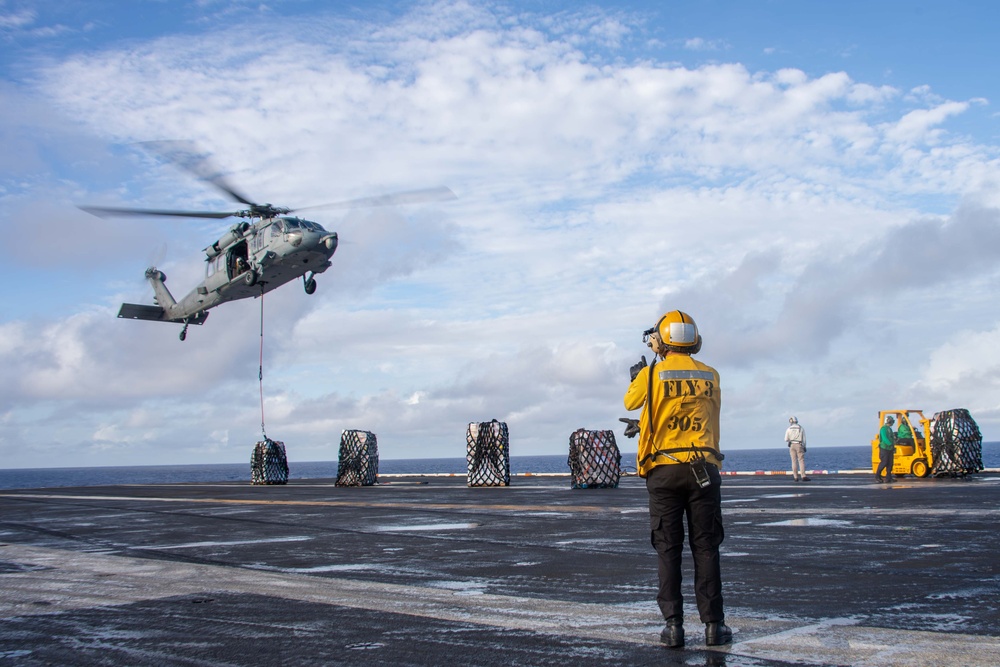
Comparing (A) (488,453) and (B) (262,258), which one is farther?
(B) (262,258)

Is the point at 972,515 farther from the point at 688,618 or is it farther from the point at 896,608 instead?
the point at 688,618

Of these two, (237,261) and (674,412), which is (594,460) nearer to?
(237,261)

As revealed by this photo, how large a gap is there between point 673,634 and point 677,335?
1.92 metres

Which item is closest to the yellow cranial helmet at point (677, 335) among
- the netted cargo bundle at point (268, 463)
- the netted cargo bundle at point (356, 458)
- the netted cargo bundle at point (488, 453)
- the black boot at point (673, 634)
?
the black boot at point (673, 634)

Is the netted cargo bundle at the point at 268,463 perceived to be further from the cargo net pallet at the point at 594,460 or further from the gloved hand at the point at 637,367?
the gloved hand at the point at 637,367

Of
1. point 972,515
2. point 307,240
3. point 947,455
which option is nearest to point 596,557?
point 972,515

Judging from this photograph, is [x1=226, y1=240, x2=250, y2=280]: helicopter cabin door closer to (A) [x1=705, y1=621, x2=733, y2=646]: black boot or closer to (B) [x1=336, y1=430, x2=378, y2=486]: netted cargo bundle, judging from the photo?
(B) [x1=336, y1=430, x2=378, y2=486]: netted cargo bundle

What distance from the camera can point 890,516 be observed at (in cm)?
1351

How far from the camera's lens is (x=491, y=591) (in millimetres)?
7629

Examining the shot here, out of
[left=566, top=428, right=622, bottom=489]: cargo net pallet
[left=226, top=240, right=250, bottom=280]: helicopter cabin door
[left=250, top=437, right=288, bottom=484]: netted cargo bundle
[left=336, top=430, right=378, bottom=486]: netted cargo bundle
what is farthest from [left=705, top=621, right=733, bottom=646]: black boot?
[left=250, top=437, right=288, bottom=484]: netted cargo bundle

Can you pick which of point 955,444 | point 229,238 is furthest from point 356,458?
point 955,444

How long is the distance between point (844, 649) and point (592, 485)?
843 inches

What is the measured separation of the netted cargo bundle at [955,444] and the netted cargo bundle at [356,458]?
18.0 meters

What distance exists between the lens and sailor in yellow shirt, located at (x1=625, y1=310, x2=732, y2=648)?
5793mm
